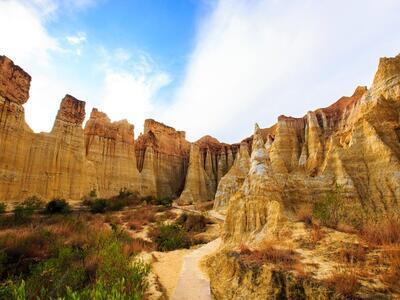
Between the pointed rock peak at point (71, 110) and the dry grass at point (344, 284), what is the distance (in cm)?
3379

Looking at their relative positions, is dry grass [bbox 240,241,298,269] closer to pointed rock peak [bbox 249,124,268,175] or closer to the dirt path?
the dirt path

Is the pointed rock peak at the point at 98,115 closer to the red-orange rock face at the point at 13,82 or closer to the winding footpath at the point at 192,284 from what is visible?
the red-orange rock face at the point at 13,82

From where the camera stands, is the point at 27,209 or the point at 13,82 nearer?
the point at 27,209

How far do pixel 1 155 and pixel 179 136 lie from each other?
3902cm

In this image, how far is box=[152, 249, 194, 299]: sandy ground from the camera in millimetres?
7255

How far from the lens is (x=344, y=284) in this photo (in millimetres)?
3857

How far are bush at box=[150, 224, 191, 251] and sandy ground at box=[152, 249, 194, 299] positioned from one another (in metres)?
0.79

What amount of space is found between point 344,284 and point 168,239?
1159 cm

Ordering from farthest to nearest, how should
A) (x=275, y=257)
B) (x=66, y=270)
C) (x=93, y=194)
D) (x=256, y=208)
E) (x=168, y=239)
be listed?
(x=93, y=194), (x=168, y=239), (x=256, y=208), (x=66, y=270), (x=275, y=257)

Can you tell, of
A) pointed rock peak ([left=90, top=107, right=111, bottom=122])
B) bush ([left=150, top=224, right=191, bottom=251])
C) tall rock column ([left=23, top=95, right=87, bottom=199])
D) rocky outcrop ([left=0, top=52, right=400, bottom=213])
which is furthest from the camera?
pointed rock peak ([left=90, top=107, right=111, bottom=122])

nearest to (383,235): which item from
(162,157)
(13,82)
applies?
(13,82)

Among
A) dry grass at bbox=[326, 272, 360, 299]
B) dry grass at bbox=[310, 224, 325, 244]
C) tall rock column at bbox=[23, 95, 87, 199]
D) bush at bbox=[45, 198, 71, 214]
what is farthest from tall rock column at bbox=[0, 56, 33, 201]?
dry grass at bbox=[326, 272, 360, 299]

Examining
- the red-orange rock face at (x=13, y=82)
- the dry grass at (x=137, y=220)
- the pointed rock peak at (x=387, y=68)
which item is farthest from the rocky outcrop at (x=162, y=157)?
the pointed rock peak at (x=387, y=68)

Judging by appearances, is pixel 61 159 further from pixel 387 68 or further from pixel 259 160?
pixel 387 68
